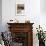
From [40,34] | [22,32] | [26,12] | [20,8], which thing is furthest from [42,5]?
[22,32]

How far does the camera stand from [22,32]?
532cm

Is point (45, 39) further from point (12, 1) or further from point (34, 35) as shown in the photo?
point (12, 1)

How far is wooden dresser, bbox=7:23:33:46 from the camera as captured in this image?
5242 millimetres

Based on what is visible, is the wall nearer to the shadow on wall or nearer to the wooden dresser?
the wooden dresser

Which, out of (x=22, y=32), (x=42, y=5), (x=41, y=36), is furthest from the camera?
(x=42, y=5)

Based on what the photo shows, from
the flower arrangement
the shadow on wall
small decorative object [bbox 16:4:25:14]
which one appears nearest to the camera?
the flower arrangement

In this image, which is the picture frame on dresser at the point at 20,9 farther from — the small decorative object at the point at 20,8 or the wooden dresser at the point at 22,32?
the wooden dresser at the point at 22,32

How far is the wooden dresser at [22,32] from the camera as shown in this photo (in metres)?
5.24

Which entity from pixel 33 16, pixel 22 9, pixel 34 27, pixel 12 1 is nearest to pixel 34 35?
pixel 34 27

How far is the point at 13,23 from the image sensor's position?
5.24 metres

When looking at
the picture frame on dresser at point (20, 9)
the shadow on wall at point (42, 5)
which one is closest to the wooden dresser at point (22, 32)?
the picture frame on dresser at point (20, 9)

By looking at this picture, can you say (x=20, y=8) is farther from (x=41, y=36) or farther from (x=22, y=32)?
(x=41, y=36)

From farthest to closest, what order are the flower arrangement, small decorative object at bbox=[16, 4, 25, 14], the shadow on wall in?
the shadow on wall
small decorative object at bbox=[16, 4, 25, 14]
the flower arrangement

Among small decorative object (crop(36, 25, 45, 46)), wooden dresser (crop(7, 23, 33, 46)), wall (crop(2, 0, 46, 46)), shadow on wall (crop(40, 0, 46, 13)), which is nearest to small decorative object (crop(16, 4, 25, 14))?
wall (crop(2, 0, 46, 46))
